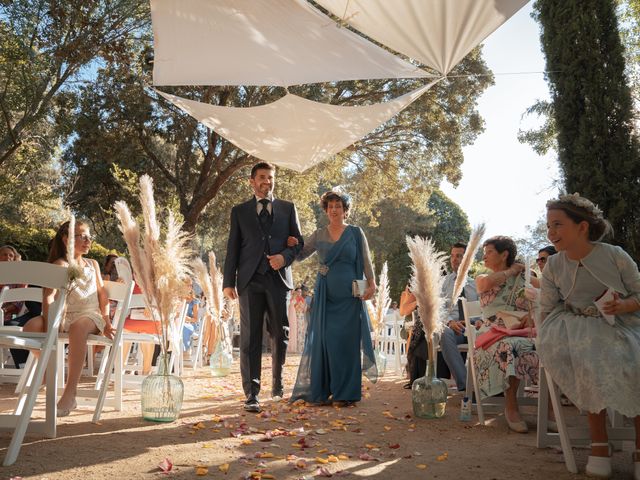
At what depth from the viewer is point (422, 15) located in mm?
4641

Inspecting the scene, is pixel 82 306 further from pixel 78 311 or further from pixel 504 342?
pixel 504 342

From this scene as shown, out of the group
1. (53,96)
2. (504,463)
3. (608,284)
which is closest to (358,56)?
(608,284)

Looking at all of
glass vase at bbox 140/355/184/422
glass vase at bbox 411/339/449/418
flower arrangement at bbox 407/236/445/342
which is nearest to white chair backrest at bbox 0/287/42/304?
glass vase at bbox 140/355/184/422

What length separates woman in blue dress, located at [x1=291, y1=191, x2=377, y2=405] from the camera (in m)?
5.30

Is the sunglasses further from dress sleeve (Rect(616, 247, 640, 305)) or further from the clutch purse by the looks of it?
dress sleeve (Rect(616, 247, 640, 305))

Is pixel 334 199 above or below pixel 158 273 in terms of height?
above

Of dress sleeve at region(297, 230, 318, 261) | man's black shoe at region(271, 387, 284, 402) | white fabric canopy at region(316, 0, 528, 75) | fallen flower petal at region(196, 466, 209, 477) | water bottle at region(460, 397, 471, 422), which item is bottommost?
fallen flower petal at region(196, 466, 209, 477)

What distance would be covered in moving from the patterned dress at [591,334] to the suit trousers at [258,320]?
2318 mm

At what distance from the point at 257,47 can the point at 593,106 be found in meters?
4.61

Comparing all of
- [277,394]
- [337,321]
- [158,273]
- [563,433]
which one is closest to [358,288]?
[337,321]

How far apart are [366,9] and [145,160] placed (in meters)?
12.4

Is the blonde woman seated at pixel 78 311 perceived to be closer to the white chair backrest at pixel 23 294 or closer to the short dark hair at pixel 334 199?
the white chair backrest at pixel 23 294

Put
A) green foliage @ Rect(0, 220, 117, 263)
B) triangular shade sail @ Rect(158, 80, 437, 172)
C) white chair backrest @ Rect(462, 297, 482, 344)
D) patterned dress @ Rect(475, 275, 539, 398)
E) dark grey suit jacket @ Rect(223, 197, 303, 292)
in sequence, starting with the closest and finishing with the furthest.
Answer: patterned dress @ Rect(475, 275, 539, 398) < white chair backrest @ Rect(462, 297, 482, 344) < dark grey suit jacket @ Rect(223, 197, 303, 292) < triangular shade sail @ Rect(158, 80, 437, 172) < green foliage @ Rect(0, 220, 117, 263)

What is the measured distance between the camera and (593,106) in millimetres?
7676
